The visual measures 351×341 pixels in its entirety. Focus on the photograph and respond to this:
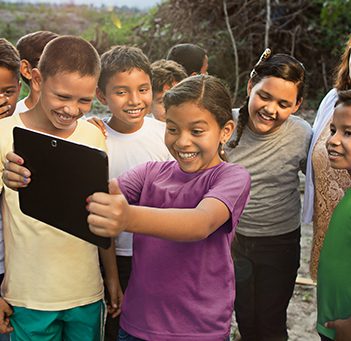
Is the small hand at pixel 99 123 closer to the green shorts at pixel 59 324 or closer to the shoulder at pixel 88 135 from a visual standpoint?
the shoulder at pixel 88 135

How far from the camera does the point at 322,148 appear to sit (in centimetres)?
223

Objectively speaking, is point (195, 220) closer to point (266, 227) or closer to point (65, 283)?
point (65, 283)

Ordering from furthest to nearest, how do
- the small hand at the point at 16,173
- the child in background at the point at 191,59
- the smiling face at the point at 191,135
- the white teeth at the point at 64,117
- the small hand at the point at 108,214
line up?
the child in background at the point at 191,59 < the white teeth at the point at 64,117 < the smiling face at the point at 191,135 < the small hand at the point at 16,173 < the small hand at the point at 108,214

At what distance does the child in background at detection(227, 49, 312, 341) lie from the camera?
7.72ft

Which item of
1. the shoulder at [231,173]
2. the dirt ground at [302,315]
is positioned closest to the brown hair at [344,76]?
the shoulder at [231,173]

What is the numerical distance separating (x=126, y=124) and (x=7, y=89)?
526 mm

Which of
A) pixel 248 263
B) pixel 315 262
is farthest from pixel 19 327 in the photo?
pixel 315 262

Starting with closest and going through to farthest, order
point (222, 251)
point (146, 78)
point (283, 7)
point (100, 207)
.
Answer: point (100, 207) → point (222, 251) → point (146, 78) → point (283, 7)

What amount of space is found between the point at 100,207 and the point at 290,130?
4.76 feet

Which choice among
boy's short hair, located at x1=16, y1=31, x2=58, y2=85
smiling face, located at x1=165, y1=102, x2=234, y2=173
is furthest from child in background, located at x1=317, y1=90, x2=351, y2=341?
boy's short hair, located at x1=16, y1=31, x2=58, y2=85

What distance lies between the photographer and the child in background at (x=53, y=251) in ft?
6.04

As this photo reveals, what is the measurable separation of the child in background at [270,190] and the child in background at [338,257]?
15.4 inches

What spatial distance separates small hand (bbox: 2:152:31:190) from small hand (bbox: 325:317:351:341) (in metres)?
1.16

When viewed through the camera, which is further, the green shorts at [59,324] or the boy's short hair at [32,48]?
the boy's short hair at [32,48]
